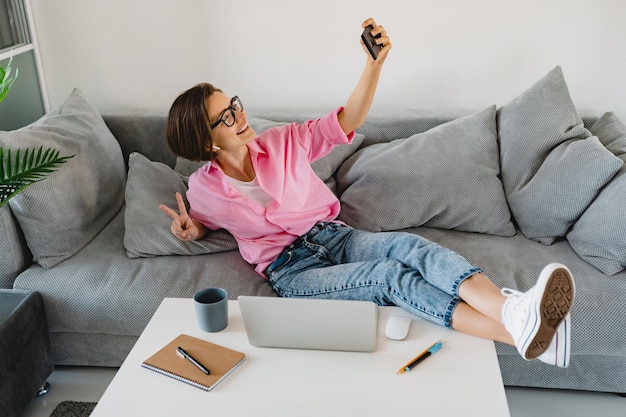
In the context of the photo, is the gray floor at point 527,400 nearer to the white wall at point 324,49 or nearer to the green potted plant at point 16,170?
the green potted plant at point 16,170

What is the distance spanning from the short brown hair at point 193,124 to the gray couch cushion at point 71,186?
0.45 meters

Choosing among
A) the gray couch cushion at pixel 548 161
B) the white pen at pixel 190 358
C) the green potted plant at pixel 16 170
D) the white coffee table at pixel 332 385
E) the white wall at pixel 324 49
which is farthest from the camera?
the white wall at pixel 324 49

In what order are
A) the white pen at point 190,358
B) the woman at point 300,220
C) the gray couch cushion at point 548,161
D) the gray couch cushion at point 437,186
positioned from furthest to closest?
the gray couch cushion at point 437,186 → the gray couch cushion at point 548,161 → the woman at point 300,220 → the white pen at point 190,358

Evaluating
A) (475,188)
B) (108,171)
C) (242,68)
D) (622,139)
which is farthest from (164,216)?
(622,139)

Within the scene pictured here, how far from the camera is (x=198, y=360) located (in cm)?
148

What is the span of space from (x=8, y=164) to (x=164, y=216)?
519 millimetres

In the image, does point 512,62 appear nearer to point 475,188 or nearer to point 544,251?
point 475,188

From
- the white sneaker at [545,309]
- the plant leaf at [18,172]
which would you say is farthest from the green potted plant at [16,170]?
the white sneaker at [545,309]

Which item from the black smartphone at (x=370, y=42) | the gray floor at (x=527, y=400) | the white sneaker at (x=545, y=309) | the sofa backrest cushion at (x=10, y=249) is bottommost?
the gray floor at (x=527, y=400)

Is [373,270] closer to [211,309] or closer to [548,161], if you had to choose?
[211,309]

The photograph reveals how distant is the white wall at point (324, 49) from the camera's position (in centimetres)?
262

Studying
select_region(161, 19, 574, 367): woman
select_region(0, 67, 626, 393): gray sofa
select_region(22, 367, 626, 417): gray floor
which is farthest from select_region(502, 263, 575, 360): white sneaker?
select_region(22, 367, 626, 417): gray floor

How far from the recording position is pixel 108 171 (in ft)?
7.88

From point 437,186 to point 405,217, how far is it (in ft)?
0.50
